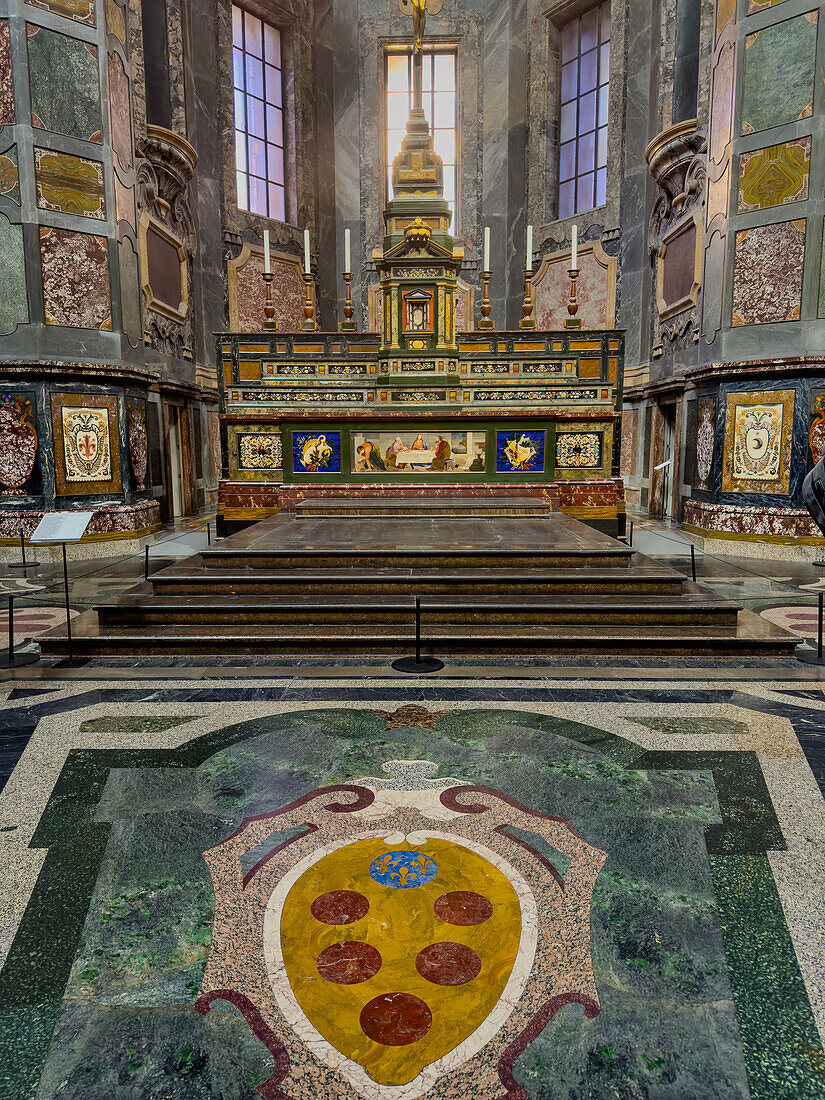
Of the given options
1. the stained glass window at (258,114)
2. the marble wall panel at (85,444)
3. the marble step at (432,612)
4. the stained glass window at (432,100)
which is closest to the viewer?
the marble step at (432,612)

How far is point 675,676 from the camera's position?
4.98 m

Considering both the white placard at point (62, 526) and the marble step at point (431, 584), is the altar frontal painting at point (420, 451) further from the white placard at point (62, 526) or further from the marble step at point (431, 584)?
the white placard at point (62, 526)

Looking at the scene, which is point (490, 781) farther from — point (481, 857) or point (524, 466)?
point (524, 466)

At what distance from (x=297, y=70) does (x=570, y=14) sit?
24.6 ft

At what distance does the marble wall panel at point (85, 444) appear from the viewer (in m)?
10.5

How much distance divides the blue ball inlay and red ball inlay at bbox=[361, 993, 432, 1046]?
52 centimetres

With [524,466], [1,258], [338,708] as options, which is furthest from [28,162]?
[338,708]

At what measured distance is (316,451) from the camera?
10477mm

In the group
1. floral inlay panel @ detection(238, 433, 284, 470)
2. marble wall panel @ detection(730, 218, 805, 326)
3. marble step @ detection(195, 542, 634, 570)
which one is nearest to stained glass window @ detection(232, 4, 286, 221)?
floral inlay panel @ detection(238, 433, 284, 470)

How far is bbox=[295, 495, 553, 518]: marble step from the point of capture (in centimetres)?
934

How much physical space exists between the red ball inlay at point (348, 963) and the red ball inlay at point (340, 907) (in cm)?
12

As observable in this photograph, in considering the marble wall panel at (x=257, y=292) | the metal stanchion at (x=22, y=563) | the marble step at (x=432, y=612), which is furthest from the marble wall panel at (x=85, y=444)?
the marble wall panel at (x=257, y=292)

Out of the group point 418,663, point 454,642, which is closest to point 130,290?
point 454,642

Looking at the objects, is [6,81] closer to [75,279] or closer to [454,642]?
[75,279]
